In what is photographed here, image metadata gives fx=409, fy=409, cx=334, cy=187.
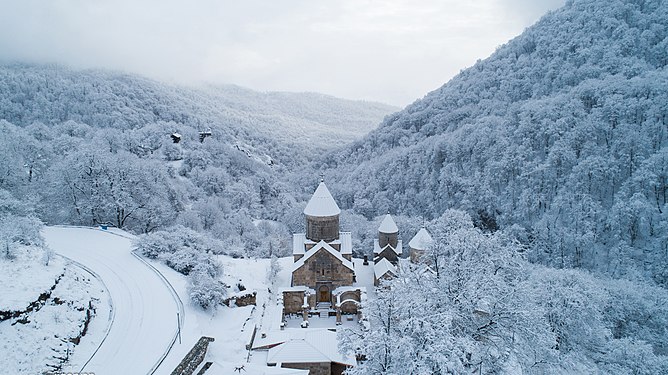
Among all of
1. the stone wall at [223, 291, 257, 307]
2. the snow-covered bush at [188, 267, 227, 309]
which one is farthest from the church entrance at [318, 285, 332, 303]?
the snow-covered bush at [188, 267, 227, 309]

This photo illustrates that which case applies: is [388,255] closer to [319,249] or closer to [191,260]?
[319,249]

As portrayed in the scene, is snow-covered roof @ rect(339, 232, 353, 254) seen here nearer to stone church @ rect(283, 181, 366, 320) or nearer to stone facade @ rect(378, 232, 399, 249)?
stone church @ rect(283, 181, 366, 320)

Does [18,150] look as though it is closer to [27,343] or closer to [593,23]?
[27,343]

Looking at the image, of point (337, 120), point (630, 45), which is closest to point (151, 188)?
point (630, 45)

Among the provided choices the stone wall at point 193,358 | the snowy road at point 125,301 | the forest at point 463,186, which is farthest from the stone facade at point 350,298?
the snowy road at point 125,301

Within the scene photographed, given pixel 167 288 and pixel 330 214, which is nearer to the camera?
pixel 167 288

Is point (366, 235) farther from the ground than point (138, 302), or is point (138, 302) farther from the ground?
point (138, 302)
